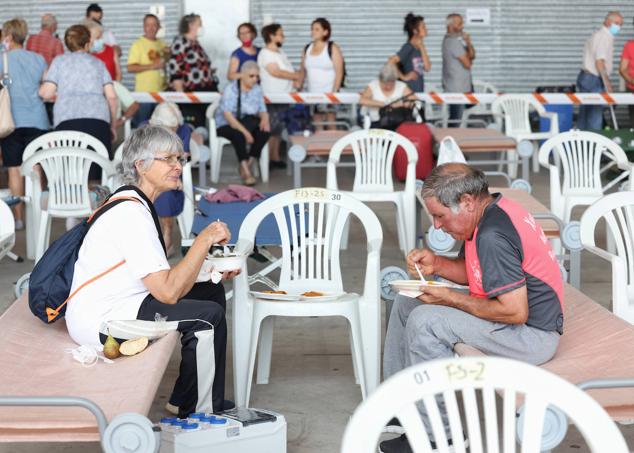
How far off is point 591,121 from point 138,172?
363 inches

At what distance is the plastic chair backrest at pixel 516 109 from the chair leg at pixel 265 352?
656 cm

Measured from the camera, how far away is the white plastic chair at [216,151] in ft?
35.4

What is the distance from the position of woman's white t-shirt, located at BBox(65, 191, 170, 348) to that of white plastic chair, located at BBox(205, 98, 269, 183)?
6.90 m

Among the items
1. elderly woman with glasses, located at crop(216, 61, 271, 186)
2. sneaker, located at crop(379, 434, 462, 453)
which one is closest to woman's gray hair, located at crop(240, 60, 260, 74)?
elderly woman with glasses, located at crop(216, 61, 271, 186)

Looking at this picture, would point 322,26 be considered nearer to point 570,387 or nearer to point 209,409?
point 209,409

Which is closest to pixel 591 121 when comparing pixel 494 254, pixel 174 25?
pixel 174 25

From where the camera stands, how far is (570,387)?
238 cm

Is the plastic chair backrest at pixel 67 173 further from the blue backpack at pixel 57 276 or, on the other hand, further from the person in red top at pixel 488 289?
the person in red top at pixel 488 289

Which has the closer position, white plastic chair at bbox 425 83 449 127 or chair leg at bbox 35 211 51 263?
chair leg at bbox 35 211 51 263

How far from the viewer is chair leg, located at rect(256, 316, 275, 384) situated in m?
4.96

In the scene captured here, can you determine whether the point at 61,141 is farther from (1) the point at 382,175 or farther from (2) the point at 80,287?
(2) the point at 80,287

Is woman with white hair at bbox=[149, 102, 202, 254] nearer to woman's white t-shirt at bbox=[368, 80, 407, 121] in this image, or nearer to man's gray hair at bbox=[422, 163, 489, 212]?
woman's white t-shirt at bbox=[368, 80, 407, 121]

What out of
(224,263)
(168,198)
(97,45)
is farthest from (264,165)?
(224,263)

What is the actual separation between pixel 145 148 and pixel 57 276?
0.59 meters
